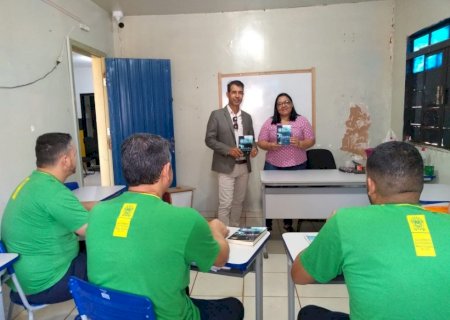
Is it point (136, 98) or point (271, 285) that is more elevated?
point (136, 98)

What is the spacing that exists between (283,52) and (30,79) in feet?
9.99

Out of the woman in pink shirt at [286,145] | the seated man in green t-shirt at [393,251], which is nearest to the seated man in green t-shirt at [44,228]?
the seated man in green t-shirt at [393,251]

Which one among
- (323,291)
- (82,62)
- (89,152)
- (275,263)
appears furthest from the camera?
(82,62)

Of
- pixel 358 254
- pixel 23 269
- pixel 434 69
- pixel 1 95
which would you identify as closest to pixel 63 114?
pixel 1 95

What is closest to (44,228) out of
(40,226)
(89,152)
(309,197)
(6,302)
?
(40,226)

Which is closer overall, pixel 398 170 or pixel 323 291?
pixel 398 170

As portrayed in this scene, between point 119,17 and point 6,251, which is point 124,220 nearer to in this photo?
point 6,251

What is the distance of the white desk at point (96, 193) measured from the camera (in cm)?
271

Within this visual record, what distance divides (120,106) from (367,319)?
391 cm

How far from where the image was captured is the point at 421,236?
0.91 meters

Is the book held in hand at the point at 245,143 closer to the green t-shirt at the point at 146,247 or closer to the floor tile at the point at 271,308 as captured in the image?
the floor tile at the point at 271,308

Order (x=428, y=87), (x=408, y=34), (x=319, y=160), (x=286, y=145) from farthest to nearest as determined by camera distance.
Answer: (x=319, y=160) → (x=408, y=34) → (x=286, y=145) → (x=428, y=87)

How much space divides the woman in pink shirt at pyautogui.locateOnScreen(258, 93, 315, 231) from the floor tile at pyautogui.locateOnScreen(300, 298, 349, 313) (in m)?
1.49

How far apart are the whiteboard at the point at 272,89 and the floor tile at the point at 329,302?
2.56 m
